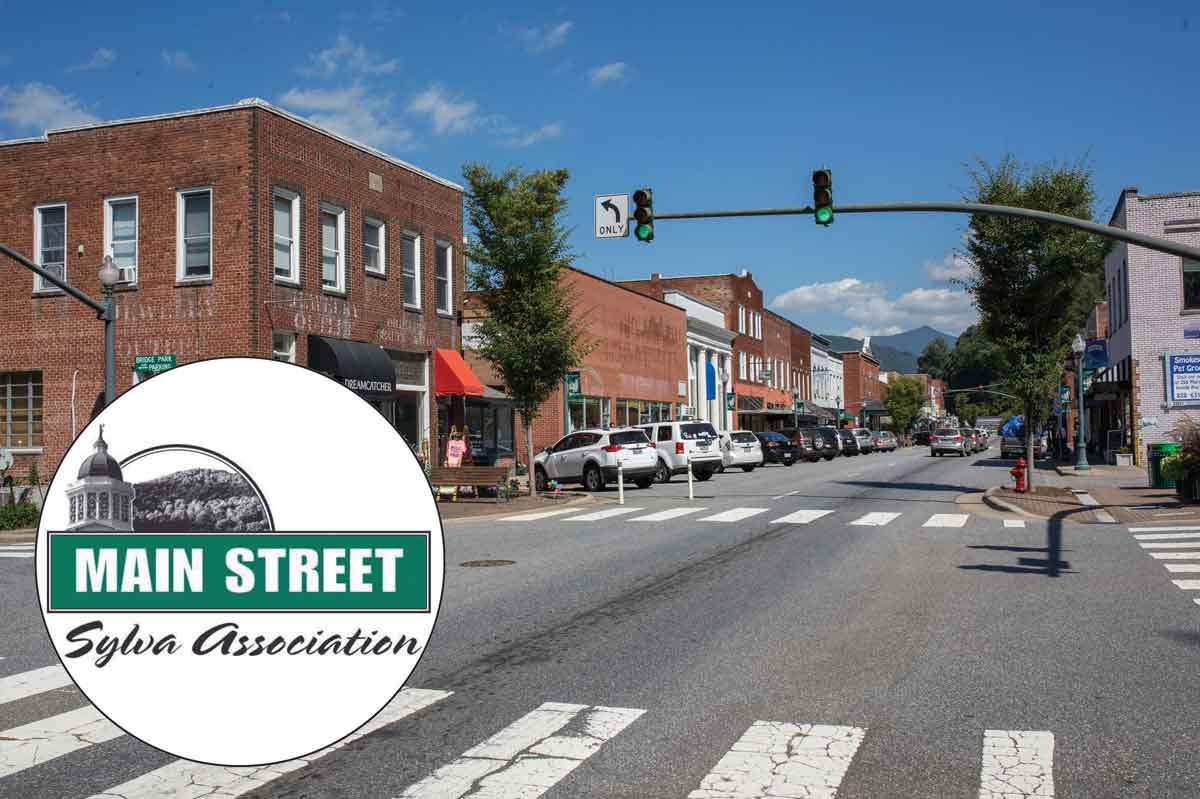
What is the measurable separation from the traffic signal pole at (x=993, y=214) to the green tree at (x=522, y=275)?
6191mm

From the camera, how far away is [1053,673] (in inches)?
275

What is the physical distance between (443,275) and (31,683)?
2573cm

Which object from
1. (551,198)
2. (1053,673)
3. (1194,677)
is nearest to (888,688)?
(1053,673)

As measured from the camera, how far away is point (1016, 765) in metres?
5.05

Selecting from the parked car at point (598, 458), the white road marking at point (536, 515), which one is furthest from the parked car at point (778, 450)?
the white road marking at point (536, 515)

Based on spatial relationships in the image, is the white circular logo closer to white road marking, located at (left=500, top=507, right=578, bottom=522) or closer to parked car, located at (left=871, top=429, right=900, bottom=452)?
white road marking, located at (left=500, top=507, right=578, bottom=522)

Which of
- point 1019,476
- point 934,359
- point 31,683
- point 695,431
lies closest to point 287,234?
point 695,431

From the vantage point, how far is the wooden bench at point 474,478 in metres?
23.9

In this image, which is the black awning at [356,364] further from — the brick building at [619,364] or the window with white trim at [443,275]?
the brick building at [619,364]

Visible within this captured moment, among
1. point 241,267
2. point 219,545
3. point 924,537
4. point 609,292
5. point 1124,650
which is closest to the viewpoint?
point 219,545

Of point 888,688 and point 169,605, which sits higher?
point 169,605

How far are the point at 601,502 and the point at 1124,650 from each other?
17582 mm

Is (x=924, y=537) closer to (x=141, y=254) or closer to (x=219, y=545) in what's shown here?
(x=219, y=545)

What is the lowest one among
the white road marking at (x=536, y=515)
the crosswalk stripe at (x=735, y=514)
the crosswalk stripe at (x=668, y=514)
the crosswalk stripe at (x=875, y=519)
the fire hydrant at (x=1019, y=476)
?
the white road marking at (x=536, y=515)
